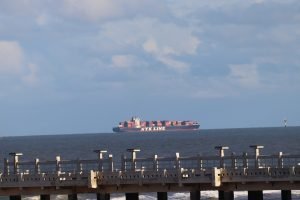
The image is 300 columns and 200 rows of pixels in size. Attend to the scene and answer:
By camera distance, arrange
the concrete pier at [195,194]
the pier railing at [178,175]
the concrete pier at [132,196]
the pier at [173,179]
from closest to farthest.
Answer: the pier railing at [178,175] < the pier at [173,179] < the concrete pier at [195,194] < the concrete pier at [132,196]

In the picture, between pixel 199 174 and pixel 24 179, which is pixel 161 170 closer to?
pixel 199 174

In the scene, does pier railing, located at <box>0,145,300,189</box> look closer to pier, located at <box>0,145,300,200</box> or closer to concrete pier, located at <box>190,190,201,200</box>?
pier, located at <box>0,145,300,200</box>

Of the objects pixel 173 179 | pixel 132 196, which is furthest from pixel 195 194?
pixel 132 196

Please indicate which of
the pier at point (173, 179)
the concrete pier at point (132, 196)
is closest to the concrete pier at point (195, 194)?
the pier at point (173, 179)

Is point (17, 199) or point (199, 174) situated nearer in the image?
point (199, 174)

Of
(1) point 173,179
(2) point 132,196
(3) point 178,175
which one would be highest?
(3) point 178,175

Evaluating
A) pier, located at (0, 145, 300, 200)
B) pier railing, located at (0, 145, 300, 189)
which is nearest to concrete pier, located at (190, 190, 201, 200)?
pier, located at (0, 145, 300, 200)

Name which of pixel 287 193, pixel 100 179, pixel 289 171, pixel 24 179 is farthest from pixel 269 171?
pixel 24 179

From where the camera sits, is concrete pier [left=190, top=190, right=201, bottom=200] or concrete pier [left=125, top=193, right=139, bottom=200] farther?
concrete pier [left=125, top=193, right=139, bottom=200]

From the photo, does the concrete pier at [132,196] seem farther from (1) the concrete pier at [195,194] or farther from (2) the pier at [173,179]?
(1) the concrete pier at [195,194]

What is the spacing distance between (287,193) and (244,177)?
4349 millimetres

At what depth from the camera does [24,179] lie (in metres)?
49.2

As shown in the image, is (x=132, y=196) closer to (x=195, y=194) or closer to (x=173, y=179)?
(x=173, y=179)

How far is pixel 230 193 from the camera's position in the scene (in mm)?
46750
